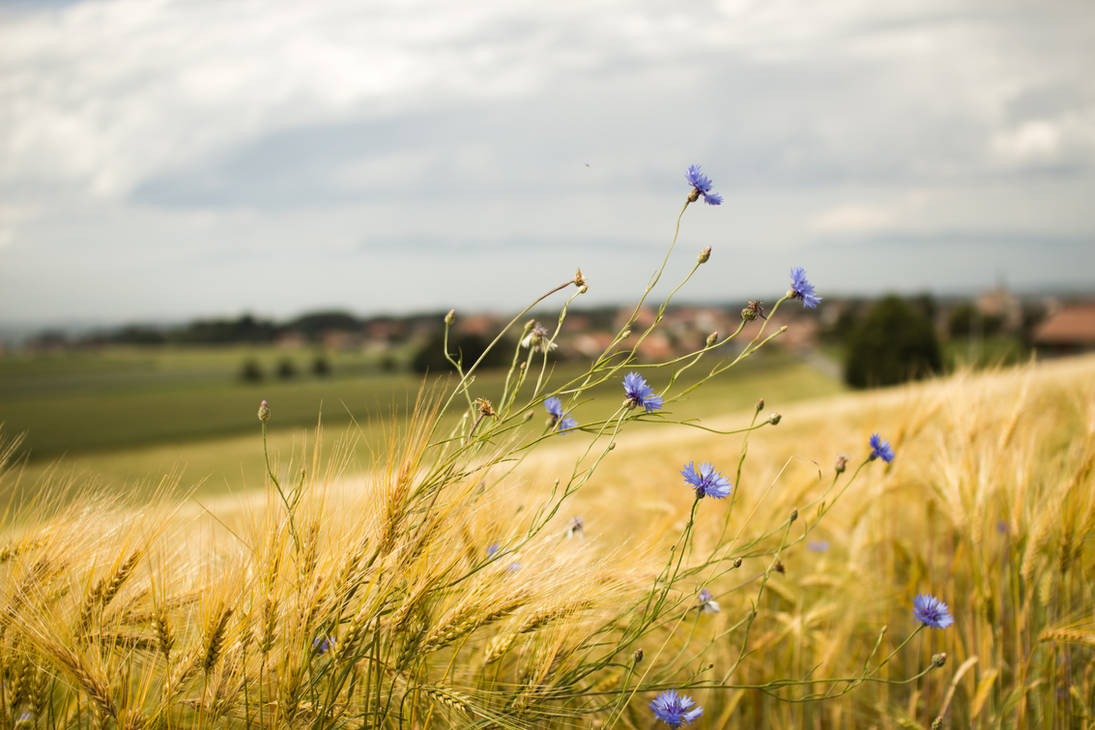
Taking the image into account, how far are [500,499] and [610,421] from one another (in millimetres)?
295

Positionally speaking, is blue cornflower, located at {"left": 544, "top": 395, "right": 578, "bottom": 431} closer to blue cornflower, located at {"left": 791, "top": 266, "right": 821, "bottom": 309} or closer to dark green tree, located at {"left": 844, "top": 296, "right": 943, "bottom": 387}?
blue cornflower, located at {"left": 791, "top": 266, "right": 821, "bottom": 309}

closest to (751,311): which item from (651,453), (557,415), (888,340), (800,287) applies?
(800,287)

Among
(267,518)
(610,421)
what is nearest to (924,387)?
(610,421)

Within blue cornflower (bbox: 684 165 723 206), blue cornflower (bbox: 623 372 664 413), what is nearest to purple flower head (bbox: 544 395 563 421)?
blue cornflower (bbox: 623 372 664 413)

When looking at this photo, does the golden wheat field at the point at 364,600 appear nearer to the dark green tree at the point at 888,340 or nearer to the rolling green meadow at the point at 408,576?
the rolling green meadow at the point at 408,576

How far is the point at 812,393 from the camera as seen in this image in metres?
21.6

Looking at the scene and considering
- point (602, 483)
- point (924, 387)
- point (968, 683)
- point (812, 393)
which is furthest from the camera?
point (812, 393)

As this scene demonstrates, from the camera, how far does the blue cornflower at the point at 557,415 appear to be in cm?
99

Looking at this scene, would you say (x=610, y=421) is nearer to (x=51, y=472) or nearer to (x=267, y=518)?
(x=267, y=518)

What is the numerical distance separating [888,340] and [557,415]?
82.9ft

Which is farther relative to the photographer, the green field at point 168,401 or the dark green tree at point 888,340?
the dark green tree at point 888,340

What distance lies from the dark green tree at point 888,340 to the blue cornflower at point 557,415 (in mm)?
23827

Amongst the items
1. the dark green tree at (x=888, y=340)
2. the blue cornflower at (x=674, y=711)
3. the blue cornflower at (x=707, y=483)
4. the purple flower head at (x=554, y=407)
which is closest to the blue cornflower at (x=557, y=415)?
the purple flower head at (x=554, y=407)

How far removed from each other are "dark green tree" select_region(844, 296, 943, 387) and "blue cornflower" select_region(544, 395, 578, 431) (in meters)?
23.8
